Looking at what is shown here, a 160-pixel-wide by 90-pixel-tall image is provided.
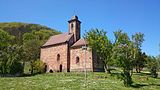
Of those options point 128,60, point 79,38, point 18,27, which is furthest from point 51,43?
point 18,27

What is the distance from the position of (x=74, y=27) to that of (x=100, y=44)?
16.5 metres

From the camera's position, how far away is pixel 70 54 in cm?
6594

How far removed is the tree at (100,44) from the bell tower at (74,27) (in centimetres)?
989

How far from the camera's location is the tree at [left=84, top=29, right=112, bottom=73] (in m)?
54.2

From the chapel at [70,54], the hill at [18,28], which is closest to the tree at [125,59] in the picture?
the chapel at [70,54]

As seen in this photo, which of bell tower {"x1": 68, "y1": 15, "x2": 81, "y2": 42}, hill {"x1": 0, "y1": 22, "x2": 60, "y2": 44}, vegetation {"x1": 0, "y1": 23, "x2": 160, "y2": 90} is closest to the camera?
vegetation {"x1": 0, "y1": 23, "x2": 160, "y2": 90}

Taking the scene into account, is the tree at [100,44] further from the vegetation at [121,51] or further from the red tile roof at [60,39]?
the red tile roof at [60,39]

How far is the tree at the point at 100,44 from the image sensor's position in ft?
178

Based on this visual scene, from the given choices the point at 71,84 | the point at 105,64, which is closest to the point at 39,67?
the point at 105,64

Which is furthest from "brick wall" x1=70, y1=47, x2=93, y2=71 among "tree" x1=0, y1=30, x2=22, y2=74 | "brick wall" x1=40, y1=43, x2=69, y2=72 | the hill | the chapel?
the hill

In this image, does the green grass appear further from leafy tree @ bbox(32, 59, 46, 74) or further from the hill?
the hill

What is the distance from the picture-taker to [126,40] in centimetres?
4603

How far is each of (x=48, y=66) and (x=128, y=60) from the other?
3828cm

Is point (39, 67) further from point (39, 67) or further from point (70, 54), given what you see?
point (70, 54)
